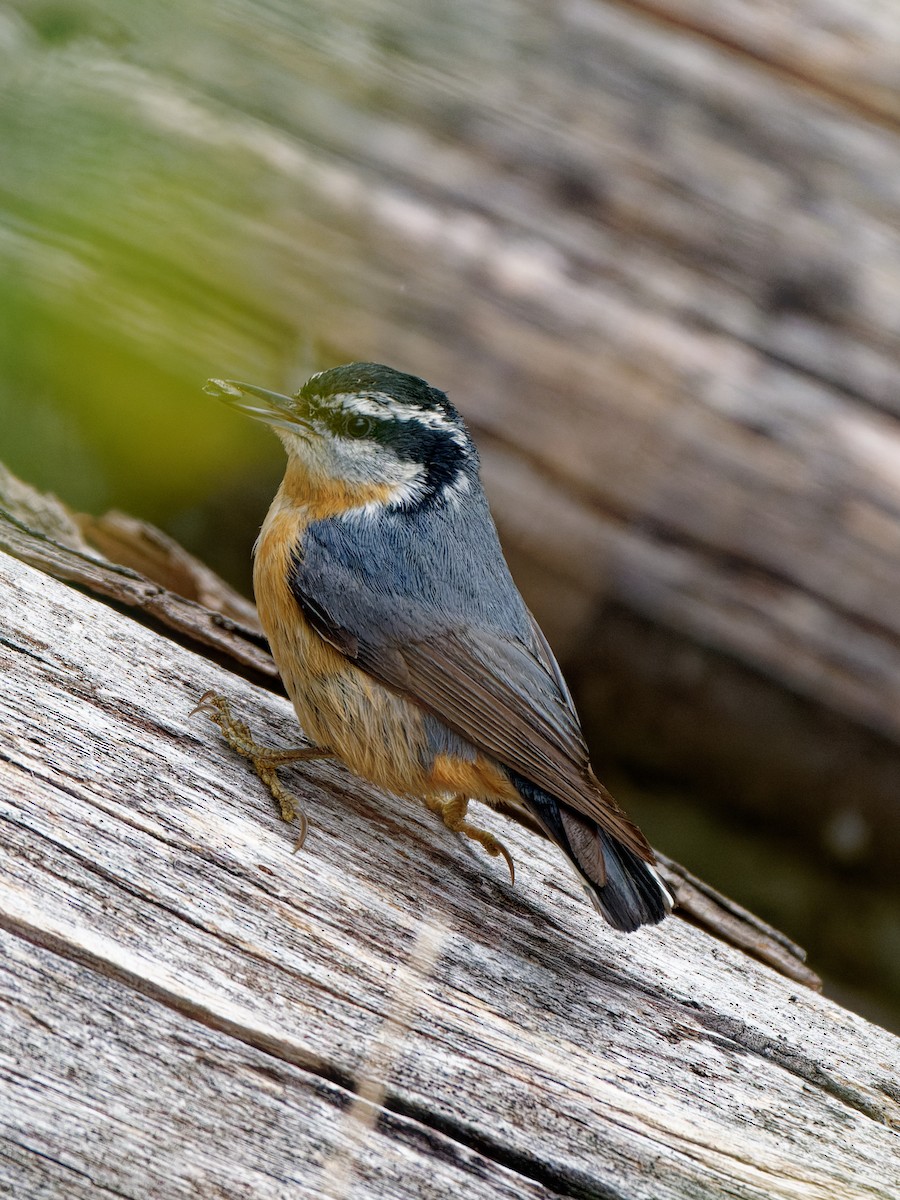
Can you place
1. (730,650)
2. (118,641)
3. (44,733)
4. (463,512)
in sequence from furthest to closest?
1. (730,650)
2. (463,512)
3. (118,641)
4. (44,733)

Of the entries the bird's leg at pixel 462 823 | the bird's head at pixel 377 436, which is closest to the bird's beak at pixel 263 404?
the bird's head at pixel 377 436

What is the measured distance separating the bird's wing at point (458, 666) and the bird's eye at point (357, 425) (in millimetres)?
353

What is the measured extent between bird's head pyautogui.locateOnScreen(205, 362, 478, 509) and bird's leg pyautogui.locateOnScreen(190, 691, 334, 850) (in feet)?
2.19

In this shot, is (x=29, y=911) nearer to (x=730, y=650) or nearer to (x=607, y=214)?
(x=730, y=650)

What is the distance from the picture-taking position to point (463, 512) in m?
2.90

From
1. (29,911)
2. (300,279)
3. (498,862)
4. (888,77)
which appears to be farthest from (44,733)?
(888,77)

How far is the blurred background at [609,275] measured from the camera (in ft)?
10.1

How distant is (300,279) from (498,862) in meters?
1.57

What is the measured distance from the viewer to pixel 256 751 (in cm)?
250

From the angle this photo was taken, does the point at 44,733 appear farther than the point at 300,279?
No

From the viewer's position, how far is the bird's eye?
290 cm

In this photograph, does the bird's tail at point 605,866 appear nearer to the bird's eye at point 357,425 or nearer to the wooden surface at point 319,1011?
the wooden surface at point 319,1011

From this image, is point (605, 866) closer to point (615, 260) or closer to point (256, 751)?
point (256, 751)

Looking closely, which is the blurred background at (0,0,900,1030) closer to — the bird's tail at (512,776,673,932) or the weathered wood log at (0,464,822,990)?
the weathered wood log at (0,464,822,990)
